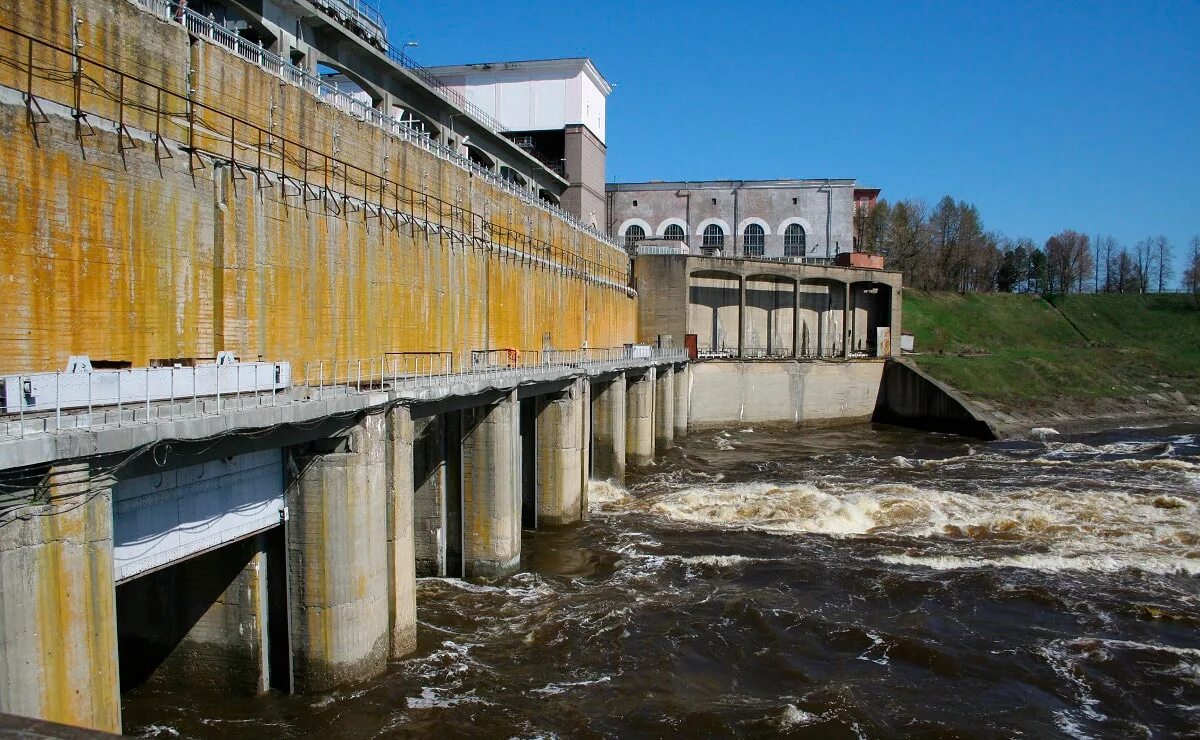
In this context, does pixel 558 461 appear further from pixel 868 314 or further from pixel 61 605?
pixel 868 314

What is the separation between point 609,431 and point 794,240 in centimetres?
4045

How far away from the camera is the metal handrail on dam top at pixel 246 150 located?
41.2 ft

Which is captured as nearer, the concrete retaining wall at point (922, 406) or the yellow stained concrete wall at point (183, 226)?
the yellow stained concrete wall at point (183, 226)

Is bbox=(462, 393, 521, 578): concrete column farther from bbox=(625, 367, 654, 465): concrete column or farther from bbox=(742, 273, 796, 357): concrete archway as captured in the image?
bbox=(742, 273, 796, 357): concrete archway

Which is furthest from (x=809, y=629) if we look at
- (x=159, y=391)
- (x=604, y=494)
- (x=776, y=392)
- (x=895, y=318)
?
(x=895, y=318)

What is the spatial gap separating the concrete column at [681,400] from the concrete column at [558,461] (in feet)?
77.7

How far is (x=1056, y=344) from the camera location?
76625 mm

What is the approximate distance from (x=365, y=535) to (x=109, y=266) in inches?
231

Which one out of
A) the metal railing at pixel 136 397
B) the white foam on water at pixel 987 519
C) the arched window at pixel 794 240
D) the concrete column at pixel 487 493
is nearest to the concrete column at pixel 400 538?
the metal railing at pixel 136 397

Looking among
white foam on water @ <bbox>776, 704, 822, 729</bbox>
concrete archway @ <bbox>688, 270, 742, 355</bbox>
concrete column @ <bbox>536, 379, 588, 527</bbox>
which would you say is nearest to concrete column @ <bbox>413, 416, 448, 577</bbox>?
concrete column @ <bbox>536, 379, 588, 527</bbox>

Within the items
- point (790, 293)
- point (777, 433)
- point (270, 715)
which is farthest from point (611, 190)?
point (270, 715)

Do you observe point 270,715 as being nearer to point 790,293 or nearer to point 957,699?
point 957,699

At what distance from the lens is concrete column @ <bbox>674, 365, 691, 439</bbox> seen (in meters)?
51.1

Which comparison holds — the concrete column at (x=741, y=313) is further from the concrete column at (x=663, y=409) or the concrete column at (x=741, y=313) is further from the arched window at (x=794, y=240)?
the arched window at (x=794, y=240)
